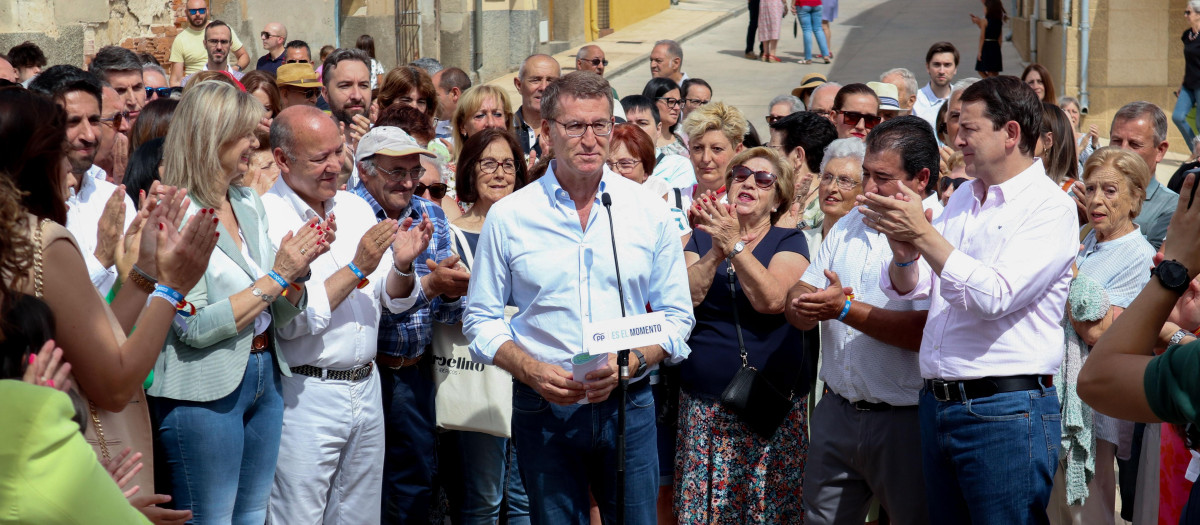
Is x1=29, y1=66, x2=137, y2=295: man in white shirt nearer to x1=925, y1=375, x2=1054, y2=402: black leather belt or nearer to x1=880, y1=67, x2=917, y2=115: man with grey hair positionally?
x1=925, y1=375, x2=1054, y2=402: black leather belt

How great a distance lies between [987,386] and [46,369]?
112 inches

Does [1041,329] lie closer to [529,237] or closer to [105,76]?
[529,237]

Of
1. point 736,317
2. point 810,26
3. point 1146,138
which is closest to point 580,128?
point 736,317

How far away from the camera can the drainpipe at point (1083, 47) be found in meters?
14.2

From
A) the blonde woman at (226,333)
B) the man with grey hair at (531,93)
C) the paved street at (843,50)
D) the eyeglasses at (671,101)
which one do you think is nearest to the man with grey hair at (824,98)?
the eyeglasses at (671,101)

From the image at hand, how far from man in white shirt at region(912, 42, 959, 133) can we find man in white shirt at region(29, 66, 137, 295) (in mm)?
6675

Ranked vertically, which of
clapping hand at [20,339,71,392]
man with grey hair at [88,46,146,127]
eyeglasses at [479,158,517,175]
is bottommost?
clapping hand at [20,339,71,392]

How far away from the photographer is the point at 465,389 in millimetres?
4859

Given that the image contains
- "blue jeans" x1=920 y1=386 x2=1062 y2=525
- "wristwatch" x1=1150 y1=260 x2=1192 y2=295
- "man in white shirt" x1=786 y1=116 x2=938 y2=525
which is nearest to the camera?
"wristwatch" x1=1150 y1=260 x2=1192 y2=295

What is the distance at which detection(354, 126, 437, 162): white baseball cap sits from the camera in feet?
15.8

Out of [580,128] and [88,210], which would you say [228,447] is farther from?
[580,128]

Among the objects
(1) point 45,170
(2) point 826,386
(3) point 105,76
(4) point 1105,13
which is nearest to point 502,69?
(4) point 1105,13

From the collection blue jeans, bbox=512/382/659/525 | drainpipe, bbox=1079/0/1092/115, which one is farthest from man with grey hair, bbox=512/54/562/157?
drainpipe, bbox=1079/0/1092/115

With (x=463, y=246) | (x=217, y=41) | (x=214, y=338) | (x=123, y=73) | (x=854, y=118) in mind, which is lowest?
(x=214, y=338)
